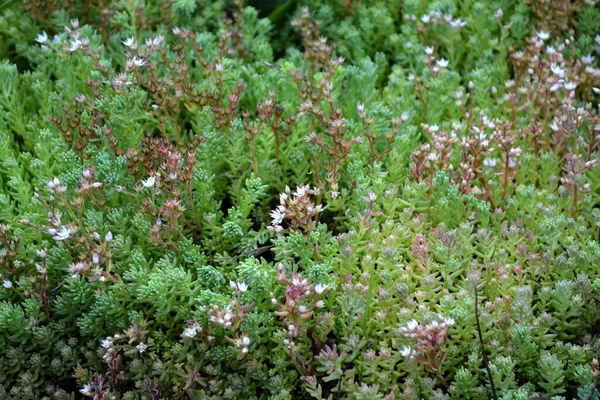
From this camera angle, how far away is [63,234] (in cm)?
258

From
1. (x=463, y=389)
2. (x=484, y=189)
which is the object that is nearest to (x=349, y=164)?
(x=484, y=189)

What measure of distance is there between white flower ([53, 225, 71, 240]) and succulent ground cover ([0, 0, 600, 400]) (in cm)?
3

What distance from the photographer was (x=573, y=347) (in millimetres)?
2422

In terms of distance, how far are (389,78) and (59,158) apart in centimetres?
162

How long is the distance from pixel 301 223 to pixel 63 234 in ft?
2.77

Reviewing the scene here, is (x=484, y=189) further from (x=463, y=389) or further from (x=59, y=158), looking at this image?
(x=59, y=158)

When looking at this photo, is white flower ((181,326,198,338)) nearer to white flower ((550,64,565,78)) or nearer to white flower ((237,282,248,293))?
white flower ((237,282,248,293))

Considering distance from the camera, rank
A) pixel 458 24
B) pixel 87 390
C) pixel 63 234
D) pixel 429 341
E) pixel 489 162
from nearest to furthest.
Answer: pixel 429 341, pixel 87 390, pixel 63 234, pixel 489 162, pixel 458 24

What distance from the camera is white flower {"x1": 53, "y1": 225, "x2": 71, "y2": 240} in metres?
2.57

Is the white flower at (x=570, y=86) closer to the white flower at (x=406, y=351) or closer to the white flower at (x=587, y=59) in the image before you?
the white flower at (x=587, y=59)

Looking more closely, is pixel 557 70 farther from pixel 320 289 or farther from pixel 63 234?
pixel 63 234

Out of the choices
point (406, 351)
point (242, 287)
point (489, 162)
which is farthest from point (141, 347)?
point (489, 162)

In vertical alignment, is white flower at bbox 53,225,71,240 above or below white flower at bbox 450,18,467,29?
above

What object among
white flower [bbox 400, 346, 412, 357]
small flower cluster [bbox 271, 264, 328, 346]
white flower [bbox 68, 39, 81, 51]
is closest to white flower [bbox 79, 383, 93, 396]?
small flower cluster [bbox 271, 264, 328, 346]
